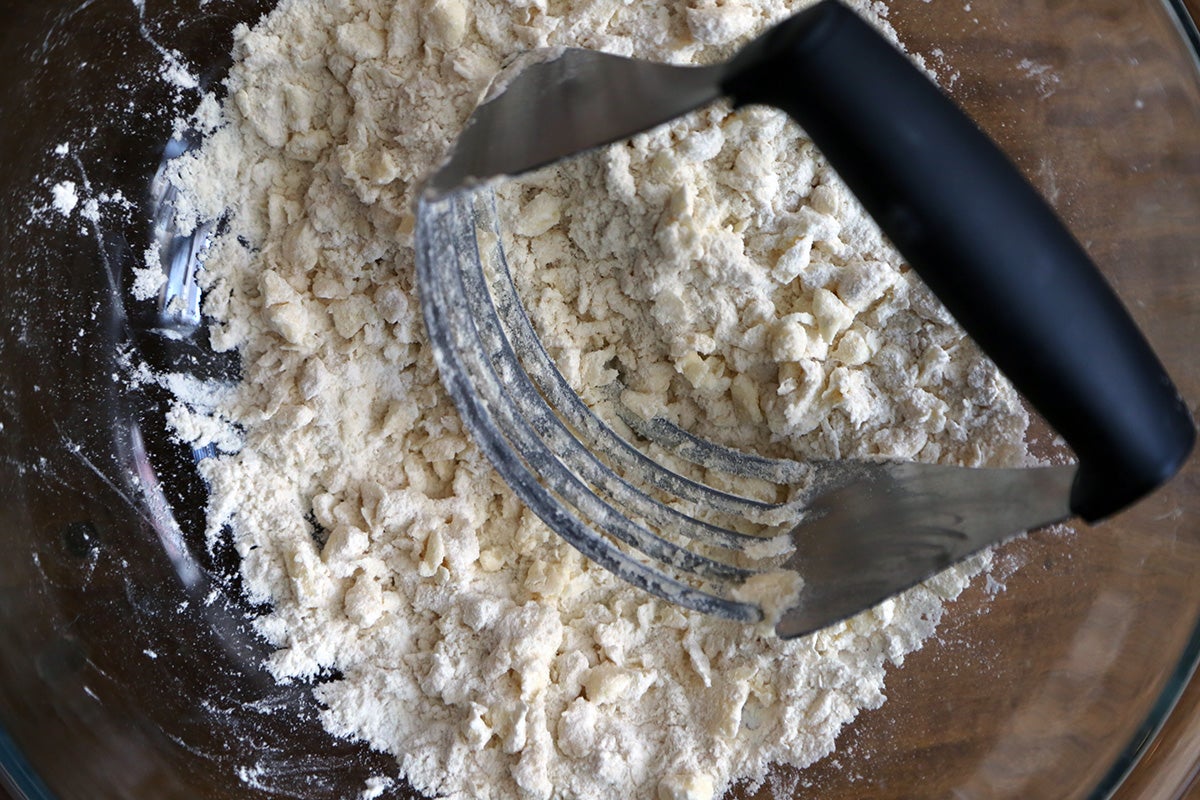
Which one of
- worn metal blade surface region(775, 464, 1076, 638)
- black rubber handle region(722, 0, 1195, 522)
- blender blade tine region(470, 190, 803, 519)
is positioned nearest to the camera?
black rubber handle region(722, 0, 1195, 522)

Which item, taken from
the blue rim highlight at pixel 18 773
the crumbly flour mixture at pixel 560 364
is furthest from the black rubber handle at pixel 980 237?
the blue rim highlight at pixel 18 773

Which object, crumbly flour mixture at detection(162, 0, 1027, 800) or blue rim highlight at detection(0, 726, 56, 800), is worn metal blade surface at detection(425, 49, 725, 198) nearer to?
crumbly flour mixture at detection(162, 0, 1027, 800)

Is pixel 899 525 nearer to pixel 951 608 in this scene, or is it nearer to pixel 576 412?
pixel 951 608

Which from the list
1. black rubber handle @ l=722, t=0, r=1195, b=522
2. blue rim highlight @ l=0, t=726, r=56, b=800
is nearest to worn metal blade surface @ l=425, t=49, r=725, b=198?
black rubber handle @ l=722, t=0, r=1195, b=522

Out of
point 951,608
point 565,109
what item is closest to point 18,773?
point 565,109

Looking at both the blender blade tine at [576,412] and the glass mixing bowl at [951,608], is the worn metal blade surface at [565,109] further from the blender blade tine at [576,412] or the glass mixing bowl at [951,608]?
the glass mixing bowl at [951,608]

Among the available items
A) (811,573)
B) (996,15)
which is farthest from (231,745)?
(996,15)
